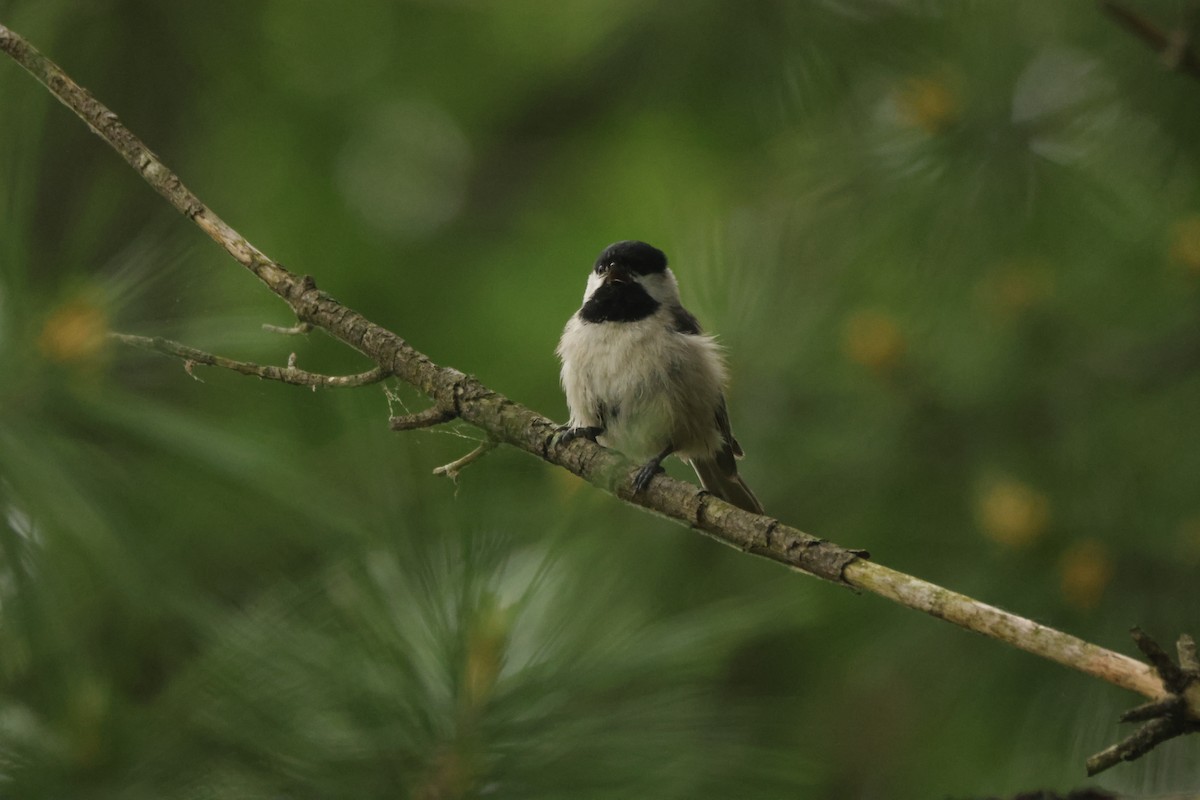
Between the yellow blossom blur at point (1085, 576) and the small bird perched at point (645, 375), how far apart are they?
29.9 inches

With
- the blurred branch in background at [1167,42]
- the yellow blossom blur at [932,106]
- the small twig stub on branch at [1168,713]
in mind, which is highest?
the yellow blossom blur at [932,106]

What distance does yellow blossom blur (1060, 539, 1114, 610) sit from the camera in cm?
223

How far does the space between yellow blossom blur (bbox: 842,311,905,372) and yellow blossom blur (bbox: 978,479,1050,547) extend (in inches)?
18.2

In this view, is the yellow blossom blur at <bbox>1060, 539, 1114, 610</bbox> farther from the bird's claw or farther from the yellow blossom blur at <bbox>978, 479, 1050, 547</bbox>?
the bird's claw

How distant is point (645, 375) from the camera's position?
9.02ft

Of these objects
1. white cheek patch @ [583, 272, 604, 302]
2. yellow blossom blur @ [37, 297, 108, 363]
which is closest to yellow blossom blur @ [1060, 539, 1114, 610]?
white cheek patch @ [583, 272, 604, 302]

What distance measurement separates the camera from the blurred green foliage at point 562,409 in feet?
5.33

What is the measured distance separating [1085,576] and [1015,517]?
0.58 ft

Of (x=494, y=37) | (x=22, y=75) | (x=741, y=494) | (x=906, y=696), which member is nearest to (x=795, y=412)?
(x=741, y=494)

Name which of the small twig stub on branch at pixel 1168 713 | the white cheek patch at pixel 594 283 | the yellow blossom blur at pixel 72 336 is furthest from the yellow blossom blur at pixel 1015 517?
the yellow blossom blur at pixel 72 336

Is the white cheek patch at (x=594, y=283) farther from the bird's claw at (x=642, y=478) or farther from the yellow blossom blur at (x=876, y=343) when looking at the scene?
the bird's claw at (x=642, y=478)

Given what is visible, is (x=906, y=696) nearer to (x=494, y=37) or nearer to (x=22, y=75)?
(x=22, y=75)

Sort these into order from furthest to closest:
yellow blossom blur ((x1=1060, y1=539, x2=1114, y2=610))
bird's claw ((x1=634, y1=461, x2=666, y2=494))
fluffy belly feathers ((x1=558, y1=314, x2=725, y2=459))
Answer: fluffy belly feathers ((x1=558, y1=314, x2=725, y2=459)) < yellow blossom blur ((x1=1060, y1=539, x2=1114, y2=610)) < bird's claw ((x1=634, y1=461, x2=666, y2=494))

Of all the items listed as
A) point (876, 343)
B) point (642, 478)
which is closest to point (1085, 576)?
point (876, 343)
